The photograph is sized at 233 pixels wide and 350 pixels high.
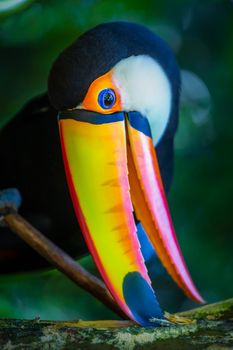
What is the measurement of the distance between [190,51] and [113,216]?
3.75ft

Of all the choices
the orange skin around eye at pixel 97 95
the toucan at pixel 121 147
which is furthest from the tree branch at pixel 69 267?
the orange skin around eye at pixel 97 95

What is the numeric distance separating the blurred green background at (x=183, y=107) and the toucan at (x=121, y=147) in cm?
39

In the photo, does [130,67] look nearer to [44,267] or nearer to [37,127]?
[37,127]

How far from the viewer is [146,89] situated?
1686 millimetres

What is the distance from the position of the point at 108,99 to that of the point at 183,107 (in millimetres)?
898

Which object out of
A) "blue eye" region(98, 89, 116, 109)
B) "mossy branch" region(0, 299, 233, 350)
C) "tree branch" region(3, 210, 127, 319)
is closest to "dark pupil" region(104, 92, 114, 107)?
"blue eye" region(98, 89, 116, 109)

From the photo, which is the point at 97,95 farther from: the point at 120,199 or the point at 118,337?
the point at 118,337

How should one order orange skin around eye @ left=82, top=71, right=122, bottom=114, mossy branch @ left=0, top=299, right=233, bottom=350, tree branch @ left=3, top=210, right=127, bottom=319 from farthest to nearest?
tree branch @ left=3, top=210, right=127, bottom=319 → orange skin around eye @ left=82, top=71, right=122, bottom=114 → mossy branch @ left=0, top=299, right=233, bottom=350

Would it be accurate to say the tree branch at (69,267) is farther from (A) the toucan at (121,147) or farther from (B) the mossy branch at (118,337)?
(B) the mossy branch at (118,337)

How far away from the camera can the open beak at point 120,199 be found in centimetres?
125

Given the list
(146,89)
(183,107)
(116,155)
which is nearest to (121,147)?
(116,155)

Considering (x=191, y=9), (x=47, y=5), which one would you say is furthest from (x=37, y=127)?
(x=191, y=9)

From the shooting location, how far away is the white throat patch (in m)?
1.55

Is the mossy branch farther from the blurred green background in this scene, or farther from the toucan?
the blurred green background
